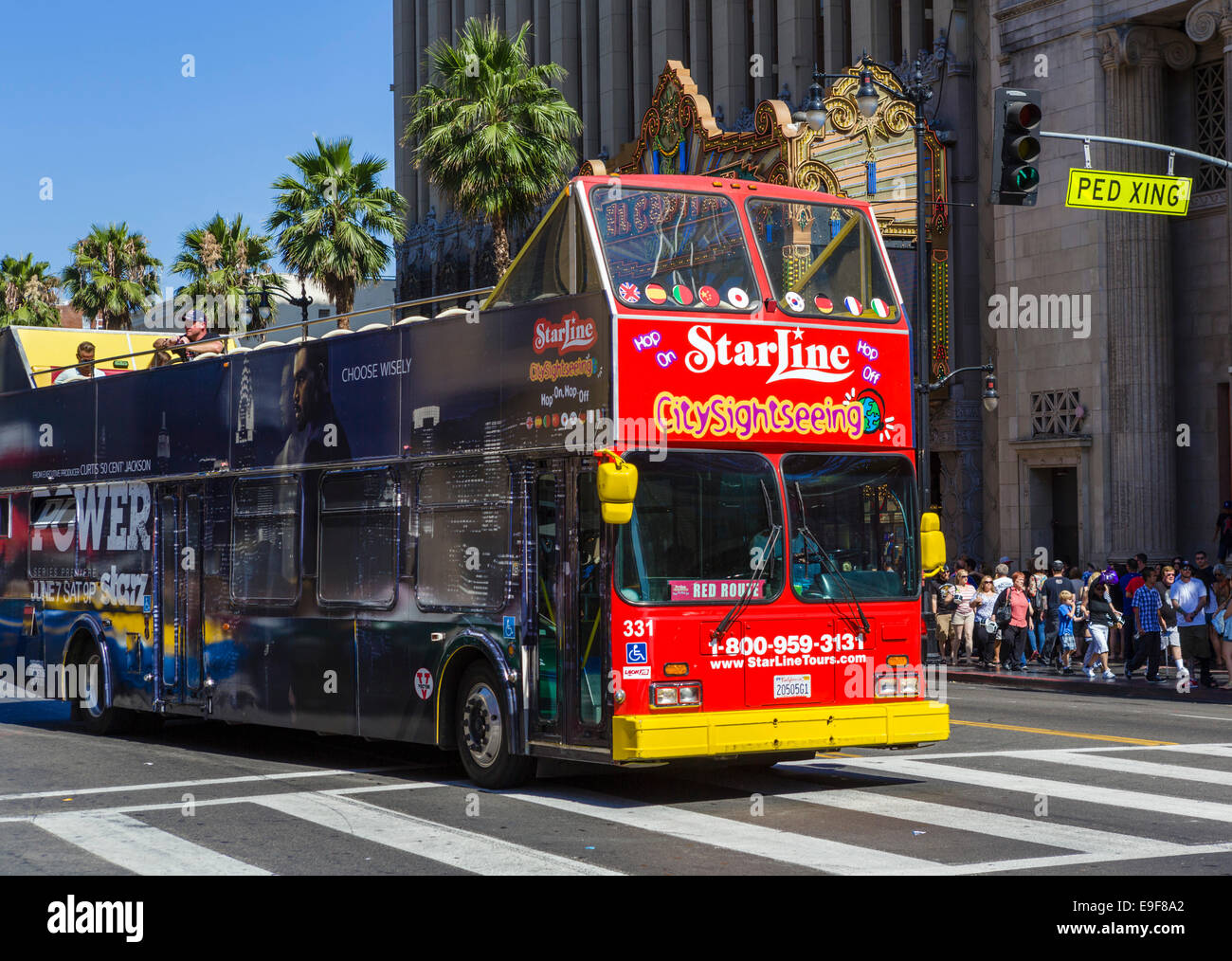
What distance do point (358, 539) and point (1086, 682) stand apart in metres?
13.9

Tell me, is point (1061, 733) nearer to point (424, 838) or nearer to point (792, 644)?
point (792, 644)

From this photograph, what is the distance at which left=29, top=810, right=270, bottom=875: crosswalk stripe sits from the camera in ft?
29.6

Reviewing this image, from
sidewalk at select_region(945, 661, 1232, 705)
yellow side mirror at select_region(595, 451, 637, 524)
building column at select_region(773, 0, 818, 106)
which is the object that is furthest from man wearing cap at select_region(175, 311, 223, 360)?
building column at select_region(773, 0, 818, 106)

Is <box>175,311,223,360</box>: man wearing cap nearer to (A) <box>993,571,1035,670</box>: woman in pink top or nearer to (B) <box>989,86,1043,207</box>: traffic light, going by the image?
(B) <box>989,86,1043,207</box>: traffic light

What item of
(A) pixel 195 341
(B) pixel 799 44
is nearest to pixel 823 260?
(A) pixel 195 341

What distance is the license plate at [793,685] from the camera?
37.0ft

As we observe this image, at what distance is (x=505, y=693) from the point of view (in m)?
11.7

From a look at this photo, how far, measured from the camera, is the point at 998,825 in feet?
33.7

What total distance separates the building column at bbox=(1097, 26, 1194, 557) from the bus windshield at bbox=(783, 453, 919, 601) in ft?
65.2

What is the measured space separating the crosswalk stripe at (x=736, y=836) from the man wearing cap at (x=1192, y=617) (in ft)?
43.0

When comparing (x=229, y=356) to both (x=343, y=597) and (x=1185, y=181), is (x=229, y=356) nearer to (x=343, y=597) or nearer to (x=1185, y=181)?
(x=343, y=597)

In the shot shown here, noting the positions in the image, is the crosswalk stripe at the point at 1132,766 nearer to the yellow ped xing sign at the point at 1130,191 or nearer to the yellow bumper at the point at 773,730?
the yellow bumper at the point at 773,730

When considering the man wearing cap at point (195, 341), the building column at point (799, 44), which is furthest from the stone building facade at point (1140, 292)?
the man wearing cap at point (195, 341)

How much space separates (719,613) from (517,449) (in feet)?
6.33
